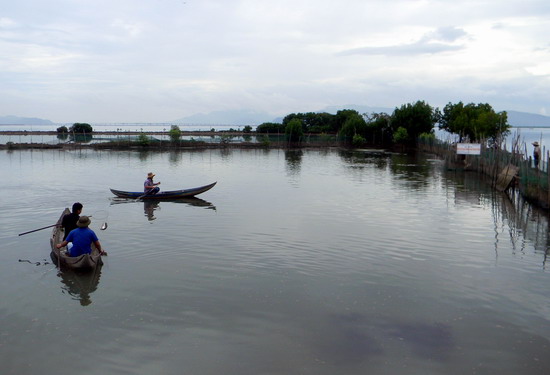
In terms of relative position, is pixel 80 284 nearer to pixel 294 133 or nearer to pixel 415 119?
pixel 415 119

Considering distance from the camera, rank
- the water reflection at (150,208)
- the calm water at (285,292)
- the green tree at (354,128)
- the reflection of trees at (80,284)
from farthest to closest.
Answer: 1. the green tree at (354,128)
2. the water reflection at (150,208)
3. the reflection of trees at (80,284)
4. the calm water at (285,292)

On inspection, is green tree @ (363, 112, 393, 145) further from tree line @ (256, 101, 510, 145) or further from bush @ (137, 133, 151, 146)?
bush @ (137, 133, 151, 146)

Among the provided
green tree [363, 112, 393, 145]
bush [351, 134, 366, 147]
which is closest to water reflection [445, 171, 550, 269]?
bush [351, 134, 366, 147]

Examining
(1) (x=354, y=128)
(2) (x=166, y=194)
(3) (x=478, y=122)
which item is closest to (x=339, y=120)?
(1) (x=354, y=128)

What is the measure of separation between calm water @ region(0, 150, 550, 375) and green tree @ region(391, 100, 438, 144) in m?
38.8

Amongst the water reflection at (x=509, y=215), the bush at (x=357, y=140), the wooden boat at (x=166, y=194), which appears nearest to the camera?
the water reflection at (x=509, y=215)

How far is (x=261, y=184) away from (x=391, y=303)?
17.3 metres

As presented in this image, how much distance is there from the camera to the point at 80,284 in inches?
408

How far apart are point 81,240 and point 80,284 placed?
38.2 inches

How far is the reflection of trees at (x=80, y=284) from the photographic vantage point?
971 centimetres

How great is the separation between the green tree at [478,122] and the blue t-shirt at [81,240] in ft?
105

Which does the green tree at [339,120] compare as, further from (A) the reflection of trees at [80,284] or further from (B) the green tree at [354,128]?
(A) the reflection of trees at [80,284]

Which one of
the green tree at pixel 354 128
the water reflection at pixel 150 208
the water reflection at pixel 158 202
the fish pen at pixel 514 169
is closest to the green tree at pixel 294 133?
the green tree at pixel 354 128

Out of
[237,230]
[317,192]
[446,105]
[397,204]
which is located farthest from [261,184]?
[446,105]
